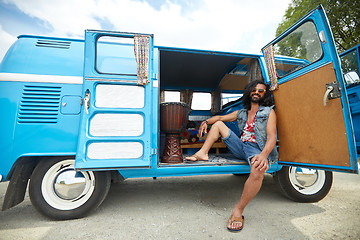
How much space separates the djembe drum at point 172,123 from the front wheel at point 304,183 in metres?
1.62

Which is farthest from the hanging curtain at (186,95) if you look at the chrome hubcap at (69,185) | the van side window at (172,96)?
the chrome hubcap at (69,185)

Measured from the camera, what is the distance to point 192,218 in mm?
2127

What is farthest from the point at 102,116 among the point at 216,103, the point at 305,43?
the point at 216,103

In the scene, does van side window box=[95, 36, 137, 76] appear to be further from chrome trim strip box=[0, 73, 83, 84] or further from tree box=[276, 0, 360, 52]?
tree box=[276, 0, 360, 52]

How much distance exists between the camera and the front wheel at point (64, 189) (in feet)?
6.63

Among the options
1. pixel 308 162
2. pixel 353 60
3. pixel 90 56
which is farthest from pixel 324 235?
pixel 353 60

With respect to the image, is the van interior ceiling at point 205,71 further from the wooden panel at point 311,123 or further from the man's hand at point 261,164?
the man's hand at point 261,164

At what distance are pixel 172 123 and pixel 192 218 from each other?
1.38 m

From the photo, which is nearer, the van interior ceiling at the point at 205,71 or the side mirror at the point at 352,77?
the side mirror at the point at 352,77

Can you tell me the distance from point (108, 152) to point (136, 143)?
0.34 metres

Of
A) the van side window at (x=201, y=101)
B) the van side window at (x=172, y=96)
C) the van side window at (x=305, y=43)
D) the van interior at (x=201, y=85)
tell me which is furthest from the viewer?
the van side window at (x=201, y=101)

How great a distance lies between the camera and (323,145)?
1.94 metres

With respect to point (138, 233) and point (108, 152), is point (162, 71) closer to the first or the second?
point (108, 152)

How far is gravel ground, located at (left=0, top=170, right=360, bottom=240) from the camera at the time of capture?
5.86ft
